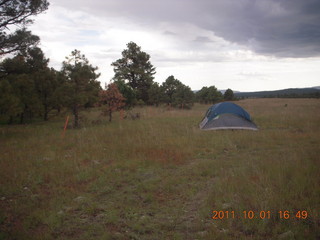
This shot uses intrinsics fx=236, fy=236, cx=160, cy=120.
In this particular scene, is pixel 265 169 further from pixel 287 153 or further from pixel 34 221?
pixel 34 221

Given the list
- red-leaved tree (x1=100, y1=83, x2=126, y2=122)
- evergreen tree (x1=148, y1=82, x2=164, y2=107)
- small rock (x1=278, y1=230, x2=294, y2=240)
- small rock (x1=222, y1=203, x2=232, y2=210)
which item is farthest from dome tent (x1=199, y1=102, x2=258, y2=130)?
evergreen tree (x1=148, y1=82, x2=164, y2=107)

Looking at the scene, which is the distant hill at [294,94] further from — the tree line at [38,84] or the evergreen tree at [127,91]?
the evergreen tree at [127,91]

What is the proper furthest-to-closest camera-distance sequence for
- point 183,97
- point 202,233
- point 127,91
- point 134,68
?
point 134,68
point 183,97
point 127,91
point 202,233

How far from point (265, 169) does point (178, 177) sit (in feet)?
7.73

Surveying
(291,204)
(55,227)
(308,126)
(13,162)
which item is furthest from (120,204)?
(308,126)

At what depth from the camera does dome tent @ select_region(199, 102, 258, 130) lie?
1284 cm

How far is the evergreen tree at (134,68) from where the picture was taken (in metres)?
35.0

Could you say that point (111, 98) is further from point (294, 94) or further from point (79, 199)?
point (294, 94)

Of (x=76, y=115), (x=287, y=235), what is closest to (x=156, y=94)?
(x=76, y=115)

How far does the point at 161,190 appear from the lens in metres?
5.67

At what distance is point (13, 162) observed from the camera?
778 centimetres

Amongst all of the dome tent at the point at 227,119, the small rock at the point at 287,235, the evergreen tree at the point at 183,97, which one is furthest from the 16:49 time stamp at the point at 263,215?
the evergreen tree at the point at 183,97

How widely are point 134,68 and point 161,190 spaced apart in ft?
101

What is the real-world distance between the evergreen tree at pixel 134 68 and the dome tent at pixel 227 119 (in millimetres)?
22281
